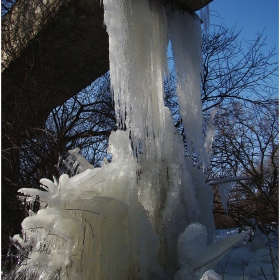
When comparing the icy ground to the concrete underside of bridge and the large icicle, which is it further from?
the concrete underside of bridge

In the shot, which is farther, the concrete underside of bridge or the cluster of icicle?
the concrete underside of bridge

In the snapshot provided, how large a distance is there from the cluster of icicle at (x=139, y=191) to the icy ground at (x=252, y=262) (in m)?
0.28

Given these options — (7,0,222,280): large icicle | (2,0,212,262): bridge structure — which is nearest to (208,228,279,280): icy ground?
(7,0,222,280): large icicle

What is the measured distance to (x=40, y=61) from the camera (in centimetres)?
396

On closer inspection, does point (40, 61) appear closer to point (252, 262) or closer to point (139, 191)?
point (139, 191)

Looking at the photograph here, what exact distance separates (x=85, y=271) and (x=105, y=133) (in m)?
3.86

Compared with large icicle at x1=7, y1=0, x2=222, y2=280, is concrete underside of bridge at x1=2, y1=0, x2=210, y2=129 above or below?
above

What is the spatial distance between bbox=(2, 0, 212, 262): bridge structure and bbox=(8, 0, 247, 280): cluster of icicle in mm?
424

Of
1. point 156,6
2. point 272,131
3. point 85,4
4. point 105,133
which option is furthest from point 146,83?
point 272,131

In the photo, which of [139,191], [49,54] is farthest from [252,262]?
[49,54]

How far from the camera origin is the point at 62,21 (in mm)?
3105

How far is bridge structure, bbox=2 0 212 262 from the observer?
3057mm

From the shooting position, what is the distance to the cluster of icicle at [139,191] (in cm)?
168

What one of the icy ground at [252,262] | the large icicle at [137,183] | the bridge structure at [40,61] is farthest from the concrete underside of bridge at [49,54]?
the icy ground at [252,262]
